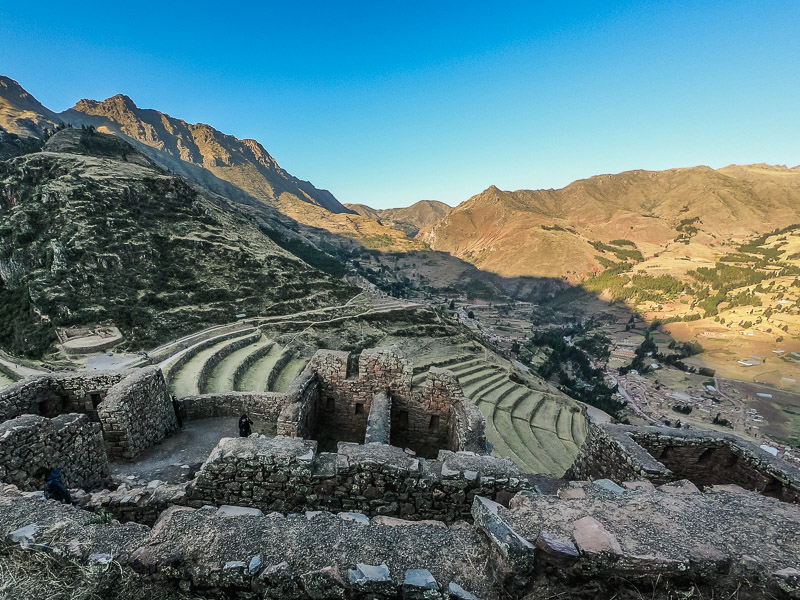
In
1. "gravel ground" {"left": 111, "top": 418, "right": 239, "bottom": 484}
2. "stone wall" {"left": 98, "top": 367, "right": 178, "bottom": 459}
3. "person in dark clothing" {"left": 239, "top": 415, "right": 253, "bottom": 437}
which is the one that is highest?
"stone wall" {"left": 98, "top": 367, "right": 178, "bottom": 459}

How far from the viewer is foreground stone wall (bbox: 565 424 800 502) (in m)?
6.18

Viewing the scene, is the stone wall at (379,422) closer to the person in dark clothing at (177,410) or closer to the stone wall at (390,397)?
the stone wall at (390,397)

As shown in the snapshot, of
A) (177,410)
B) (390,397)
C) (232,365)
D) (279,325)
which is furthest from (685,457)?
(279,325)

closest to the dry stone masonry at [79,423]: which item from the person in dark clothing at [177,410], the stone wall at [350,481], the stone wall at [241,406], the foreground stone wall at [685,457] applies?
the person in dark clothing at [177,410]

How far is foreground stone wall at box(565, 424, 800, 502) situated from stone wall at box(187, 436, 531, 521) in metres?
3.09

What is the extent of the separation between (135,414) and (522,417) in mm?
26904

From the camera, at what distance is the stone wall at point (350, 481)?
4.66 metres

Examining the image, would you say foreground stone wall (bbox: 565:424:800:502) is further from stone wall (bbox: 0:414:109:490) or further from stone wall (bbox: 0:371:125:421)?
stone wall (bbox: 0:371:125:421)

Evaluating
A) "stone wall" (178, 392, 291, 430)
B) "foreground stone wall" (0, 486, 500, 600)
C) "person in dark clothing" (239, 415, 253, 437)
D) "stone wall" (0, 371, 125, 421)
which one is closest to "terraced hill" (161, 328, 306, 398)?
"stone wall" (178, 392, 291, 430)

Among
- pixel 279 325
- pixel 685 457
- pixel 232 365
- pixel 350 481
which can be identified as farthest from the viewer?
pixel 279 325

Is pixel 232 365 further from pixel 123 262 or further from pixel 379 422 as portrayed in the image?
pixel 123 262

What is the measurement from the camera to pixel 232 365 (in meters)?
24.4

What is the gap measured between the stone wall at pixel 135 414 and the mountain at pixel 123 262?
2240 cm

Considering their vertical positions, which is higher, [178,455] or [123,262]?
[123,262]
